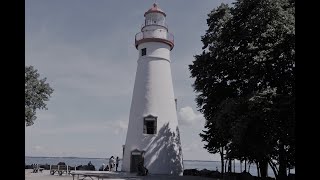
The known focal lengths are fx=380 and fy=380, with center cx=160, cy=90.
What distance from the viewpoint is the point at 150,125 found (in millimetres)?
33562

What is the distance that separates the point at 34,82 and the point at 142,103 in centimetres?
975

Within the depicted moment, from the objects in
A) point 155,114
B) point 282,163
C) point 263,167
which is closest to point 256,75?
point 282,163

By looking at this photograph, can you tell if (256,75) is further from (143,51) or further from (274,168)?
(143,51)

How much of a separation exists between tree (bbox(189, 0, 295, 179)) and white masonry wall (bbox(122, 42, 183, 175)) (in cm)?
644

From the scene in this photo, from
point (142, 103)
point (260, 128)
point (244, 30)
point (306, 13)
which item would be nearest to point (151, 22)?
point (142, 103)

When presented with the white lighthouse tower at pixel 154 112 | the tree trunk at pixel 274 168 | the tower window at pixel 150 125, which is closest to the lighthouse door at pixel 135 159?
the white lighthouse tower at pixel 154 112

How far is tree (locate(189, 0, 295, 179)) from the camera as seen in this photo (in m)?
21.6

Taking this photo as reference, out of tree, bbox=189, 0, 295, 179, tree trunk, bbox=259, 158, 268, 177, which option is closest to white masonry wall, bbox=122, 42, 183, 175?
tree, bbox=189, 0, 295, 179

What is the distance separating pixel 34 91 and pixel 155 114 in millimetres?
10564

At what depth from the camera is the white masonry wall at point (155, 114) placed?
3306 centimetres

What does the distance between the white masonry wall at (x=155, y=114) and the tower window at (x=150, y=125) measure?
29 cm

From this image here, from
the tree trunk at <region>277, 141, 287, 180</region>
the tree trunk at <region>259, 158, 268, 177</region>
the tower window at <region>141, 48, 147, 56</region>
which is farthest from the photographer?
the tower window at <region>141, 48, 147, 56</region>

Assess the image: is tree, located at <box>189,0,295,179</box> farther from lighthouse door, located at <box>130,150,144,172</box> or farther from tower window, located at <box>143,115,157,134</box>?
lighthouse door, located at <box>130,150,144,172</box>

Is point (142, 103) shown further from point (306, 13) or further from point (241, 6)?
point (306, 13)
